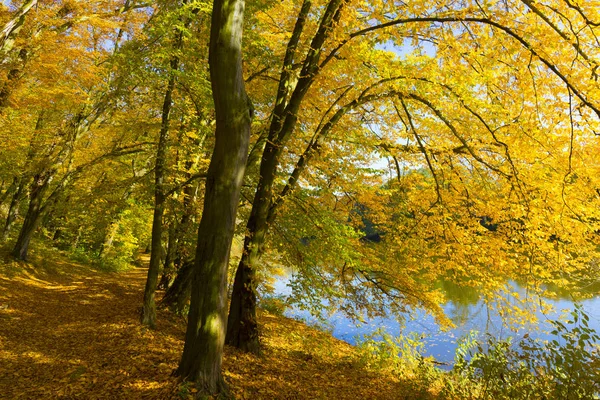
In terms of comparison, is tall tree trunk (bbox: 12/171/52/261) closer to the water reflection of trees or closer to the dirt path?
the dirt path

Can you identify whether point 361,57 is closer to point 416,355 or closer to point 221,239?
point 221,239

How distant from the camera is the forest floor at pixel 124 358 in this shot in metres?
4.06

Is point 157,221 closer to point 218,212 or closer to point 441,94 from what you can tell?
point 218,212

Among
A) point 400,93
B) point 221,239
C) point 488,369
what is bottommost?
point 488,369

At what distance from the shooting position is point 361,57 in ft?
22.9

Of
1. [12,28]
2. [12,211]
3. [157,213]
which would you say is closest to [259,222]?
[157,213]

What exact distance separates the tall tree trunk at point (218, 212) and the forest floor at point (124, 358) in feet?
1.17

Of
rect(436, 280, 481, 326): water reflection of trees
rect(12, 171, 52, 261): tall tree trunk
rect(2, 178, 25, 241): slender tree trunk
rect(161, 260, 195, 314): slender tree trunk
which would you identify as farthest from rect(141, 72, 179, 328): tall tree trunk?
rect(436, 280, 481, 326): water reflection of trees

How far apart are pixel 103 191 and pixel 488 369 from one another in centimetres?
712

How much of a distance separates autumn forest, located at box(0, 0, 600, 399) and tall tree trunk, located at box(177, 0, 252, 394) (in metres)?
0.02

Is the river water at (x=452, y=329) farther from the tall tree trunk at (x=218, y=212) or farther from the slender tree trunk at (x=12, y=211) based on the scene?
the slender tree trunk at (x=12, y=211)

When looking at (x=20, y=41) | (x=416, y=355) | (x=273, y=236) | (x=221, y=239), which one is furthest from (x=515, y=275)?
(x=20, y=41)

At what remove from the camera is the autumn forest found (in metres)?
3.80

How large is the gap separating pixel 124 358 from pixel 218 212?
2.91 meters
